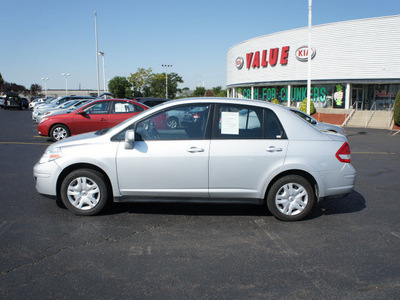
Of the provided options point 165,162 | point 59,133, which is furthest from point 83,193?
point 59,133

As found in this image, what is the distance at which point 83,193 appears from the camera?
517 cm

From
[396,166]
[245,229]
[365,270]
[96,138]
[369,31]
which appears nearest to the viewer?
[365,270]

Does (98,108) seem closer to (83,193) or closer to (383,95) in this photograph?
(83,193)

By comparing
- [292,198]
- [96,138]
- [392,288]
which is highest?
[96,138]

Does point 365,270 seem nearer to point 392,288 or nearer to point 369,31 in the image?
point 392,288

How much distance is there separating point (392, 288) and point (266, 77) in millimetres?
38591

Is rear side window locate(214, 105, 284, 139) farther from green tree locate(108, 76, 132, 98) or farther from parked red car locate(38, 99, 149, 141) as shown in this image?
green tree locate(108, 76, 132, 98)

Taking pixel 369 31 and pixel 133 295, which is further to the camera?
pixel 369 31

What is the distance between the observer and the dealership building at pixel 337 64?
30.2m

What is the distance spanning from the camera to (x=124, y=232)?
468cm

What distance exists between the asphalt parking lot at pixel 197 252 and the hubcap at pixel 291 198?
0.74ft

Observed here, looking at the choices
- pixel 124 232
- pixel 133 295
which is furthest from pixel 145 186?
pixel 133 295

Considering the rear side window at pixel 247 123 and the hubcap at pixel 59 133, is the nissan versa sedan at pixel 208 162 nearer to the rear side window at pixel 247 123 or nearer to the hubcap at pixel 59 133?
the rear side window at pixel 247 123

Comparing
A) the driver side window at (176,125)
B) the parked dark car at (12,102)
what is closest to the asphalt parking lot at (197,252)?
the driver side window at (176,125)
